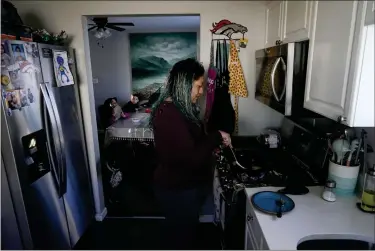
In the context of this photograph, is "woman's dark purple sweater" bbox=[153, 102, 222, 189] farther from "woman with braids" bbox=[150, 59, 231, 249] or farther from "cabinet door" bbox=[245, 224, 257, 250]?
"cabinet door" bbox=[245, 224, 257, 250]

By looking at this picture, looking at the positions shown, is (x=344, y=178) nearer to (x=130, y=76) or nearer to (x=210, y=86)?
(x=210, y=86)

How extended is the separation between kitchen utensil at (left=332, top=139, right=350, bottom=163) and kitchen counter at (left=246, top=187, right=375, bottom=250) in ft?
0.62

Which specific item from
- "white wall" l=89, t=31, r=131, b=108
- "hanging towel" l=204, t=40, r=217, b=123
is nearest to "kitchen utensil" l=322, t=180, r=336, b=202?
"hanging towel" l=204, t=40, r=217, b=123

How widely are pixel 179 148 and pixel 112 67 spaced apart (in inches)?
126

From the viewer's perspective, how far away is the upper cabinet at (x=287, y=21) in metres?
1.04

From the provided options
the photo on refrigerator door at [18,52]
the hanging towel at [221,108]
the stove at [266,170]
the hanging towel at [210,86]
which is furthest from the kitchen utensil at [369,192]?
the photo on refrigerator door at [18,52]

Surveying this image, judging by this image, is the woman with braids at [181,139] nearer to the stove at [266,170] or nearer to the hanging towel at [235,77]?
the stove at [266,170]

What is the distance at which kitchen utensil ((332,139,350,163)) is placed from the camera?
42.9 inches

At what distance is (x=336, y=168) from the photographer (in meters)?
1.10

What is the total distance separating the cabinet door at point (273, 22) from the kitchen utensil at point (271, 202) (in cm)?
86

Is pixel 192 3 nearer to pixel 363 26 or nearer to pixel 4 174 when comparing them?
pixel 363 26

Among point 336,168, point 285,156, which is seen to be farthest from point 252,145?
point 336,168

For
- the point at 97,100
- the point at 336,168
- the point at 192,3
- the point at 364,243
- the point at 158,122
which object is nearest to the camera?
the point at 364,243

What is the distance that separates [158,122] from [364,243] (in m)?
0.99
